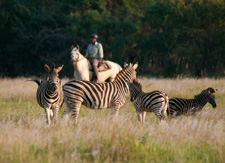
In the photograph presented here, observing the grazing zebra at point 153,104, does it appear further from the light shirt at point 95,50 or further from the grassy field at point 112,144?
the light shirt at point 95,50

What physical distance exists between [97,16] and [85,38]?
3220mm

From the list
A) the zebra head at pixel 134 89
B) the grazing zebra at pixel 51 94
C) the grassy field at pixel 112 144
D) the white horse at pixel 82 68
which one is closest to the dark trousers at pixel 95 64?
the white horse at pixel 82 68

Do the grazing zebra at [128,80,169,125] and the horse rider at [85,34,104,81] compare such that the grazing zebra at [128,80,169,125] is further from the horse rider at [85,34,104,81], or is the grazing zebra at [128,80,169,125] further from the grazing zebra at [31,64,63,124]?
the horse rider at [85,34,104,81]

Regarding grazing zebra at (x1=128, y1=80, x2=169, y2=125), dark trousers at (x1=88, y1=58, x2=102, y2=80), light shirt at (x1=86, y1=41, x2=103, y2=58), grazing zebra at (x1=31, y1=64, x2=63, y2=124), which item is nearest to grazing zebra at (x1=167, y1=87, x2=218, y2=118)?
grazing zebra at (x1=128, y1=80, x2=169, y2=125)

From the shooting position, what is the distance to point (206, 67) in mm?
29828

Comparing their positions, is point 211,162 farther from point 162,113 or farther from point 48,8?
point 48,8

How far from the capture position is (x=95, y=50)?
50.2 ft

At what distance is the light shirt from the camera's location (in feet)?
50.0

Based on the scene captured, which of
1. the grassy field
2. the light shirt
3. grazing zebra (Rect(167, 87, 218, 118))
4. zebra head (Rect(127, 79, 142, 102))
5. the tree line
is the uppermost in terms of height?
the tree line

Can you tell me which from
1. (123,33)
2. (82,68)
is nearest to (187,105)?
(82,68)

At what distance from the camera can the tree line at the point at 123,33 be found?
28500 mm

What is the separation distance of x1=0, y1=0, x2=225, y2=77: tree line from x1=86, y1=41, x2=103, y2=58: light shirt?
38.2 feet

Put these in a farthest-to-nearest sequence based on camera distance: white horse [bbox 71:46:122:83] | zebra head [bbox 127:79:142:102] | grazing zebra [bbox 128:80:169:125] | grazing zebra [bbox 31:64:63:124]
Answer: white horse [bbox 71:46:122:83] < zebra head [bbox 127:79:142:102] < grazing zebra [bbox 128:80:169:125] < grazing zebra [bbox 31:64:63:124]

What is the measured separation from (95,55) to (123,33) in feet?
58.0
